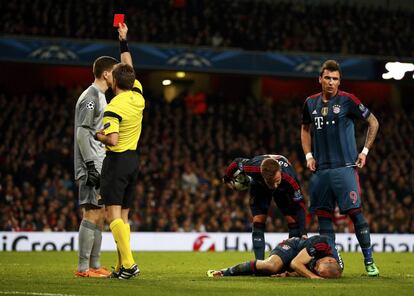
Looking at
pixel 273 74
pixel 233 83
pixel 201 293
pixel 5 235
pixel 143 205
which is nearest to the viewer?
pixel 201 293

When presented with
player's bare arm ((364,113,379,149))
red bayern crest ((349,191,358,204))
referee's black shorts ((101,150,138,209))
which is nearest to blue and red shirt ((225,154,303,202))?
red bayern crest ((349,191,358,204))

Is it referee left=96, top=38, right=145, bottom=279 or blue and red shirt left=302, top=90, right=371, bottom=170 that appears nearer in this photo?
referee left=96, top=38, right=145, bottom=279

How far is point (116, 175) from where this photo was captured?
956 cm

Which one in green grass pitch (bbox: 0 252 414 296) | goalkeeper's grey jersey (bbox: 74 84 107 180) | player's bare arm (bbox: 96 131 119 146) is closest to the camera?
green grass pitch (bbox: 0 252 414 296)

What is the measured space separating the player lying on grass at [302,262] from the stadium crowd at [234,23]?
53.6 feet

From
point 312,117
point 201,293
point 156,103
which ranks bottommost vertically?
point 201,293

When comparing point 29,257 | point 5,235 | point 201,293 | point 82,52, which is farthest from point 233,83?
point 201,293

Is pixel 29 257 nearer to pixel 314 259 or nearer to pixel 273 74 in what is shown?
pixel 314 259

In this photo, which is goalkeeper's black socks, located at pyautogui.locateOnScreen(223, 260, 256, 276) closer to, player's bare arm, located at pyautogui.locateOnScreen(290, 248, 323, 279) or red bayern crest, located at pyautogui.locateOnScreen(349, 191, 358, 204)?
player's bare arm, located at pyautogui.locateOnScreen(290, 248, 323, 279)

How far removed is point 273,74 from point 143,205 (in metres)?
6.38

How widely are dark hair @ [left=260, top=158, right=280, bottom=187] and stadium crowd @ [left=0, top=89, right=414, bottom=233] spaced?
11615 millimetres

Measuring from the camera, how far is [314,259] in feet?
33.6

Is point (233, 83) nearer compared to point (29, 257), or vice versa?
point (29, 257)

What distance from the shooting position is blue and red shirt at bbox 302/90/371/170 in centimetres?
1104
